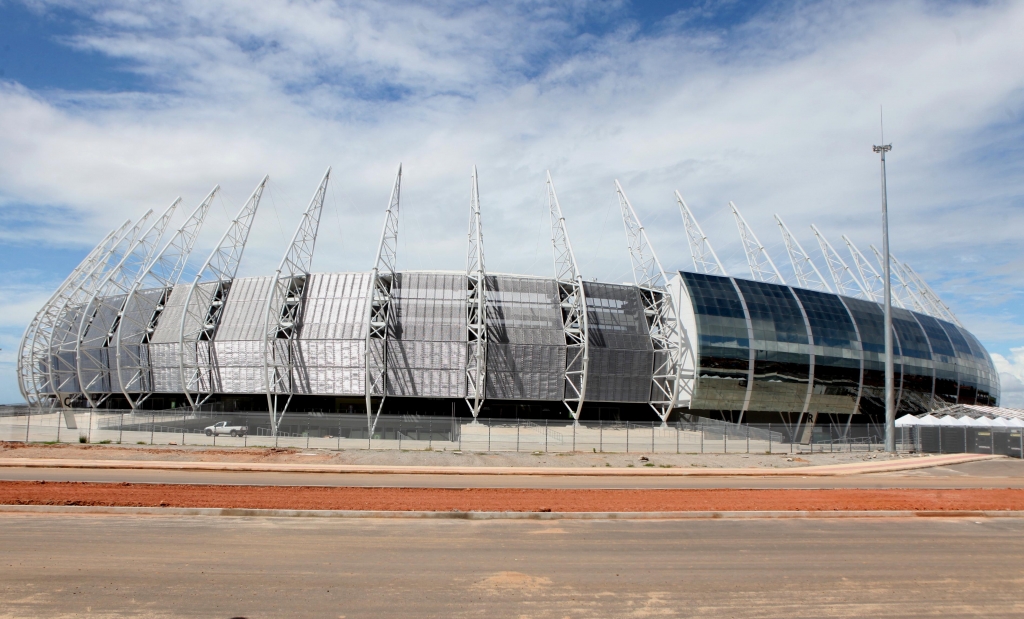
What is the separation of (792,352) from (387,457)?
43.4 metres

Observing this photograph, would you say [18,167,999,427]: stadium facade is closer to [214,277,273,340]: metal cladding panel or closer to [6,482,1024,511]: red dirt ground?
[214,277,273,340]: metal cladding panel

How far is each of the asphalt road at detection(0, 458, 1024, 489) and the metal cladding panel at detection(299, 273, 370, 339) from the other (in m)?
26.5

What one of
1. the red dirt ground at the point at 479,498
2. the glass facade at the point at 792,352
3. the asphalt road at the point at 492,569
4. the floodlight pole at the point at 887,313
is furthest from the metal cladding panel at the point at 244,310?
the floodlight pole at the point at 887,313

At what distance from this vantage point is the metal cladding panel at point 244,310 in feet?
184

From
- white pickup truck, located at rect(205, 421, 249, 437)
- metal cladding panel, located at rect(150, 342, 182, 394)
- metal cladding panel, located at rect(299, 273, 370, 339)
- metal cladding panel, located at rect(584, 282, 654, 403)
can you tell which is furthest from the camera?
metal cladding panel, located at rect(150, 342, 182, 394)

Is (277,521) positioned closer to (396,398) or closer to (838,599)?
(838,599)

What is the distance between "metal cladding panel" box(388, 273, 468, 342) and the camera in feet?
179

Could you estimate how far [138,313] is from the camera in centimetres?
6181

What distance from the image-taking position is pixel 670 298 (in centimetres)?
5909

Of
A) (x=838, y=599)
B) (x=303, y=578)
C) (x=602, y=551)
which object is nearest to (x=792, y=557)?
(x=838, y=599)

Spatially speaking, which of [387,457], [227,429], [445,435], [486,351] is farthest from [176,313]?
[387,457]

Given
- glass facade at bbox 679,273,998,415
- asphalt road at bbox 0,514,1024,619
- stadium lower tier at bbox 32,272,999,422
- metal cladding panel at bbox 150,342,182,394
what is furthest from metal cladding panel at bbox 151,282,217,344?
glass facade at bbox 679,273,998,415

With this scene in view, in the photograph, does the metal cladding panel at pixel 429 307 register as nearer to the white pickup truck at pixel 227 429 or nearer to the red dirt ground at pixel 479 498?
the white pickup truck at pixel 227 429

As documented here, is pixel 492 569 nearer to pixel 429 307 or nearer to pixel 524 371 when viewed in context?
pixel 524 371
